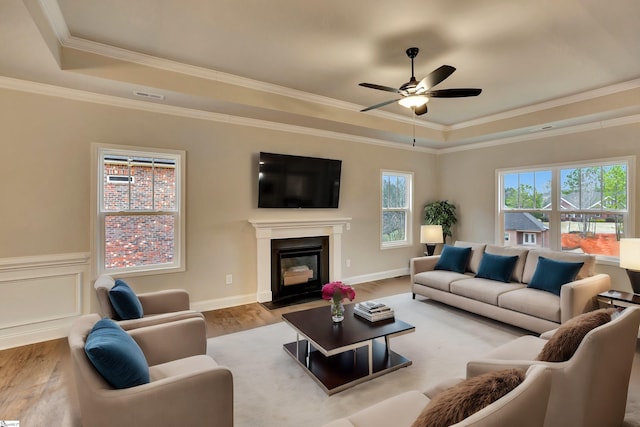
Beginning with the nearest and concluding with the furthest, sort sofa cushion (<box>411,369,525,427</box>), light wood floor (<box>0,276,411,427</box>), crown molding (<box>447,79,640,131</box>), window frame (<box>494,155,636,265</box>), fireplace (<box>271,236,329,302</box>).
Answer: sofa cushion (<box>411,369,525,427</box>), light wood floor (<box>0,276,411,427</box>), crown molding (<box>447,79,640,131</box>), window frame (<box>494,155,636,265</box>), fireplace (<box>271,236,329,302</box>)

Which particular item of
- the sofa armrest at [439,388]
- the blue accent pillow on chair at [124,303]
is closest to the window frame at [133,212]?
the blue accent pillow on chair at [124,303]

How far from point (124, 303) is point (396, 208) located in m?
5.07

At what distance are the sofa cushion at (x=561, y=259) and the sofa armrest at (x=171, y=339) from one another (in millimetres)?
3924

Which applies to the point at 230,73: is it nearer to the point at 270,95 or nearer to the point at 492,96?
the point at 270,95

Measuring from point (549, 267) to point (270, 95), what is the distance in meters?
4.00

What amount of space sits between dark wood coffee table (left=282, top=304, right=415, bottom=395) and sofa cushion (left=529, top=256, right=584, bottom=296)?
1.96m

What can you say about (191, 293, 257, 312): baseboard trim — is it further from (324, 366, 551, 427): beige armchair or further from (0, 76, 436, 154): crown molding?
(324, 366, 551, 427): beige armchair

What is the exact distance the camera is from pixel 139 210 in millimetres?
3971

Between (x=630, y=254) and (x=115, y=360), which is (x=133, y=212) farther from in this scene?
(x=630, y=254)

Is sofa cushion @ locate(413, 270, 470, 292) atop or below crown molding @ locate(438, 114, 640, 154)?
below

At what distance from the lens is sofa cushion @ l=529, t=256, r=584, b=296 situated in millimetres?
3479

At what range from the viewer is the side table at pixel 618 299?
306 centimetres

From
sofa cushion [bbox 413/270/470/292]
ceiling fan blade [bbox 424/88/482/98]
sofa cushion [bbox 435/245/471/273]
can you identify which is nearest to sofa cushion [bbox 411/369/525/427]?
ceiling fan blade [bbox 424/88/482/98]

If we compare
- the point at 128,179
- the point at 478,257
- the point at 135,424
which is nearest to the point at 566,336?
the point at 135,424
